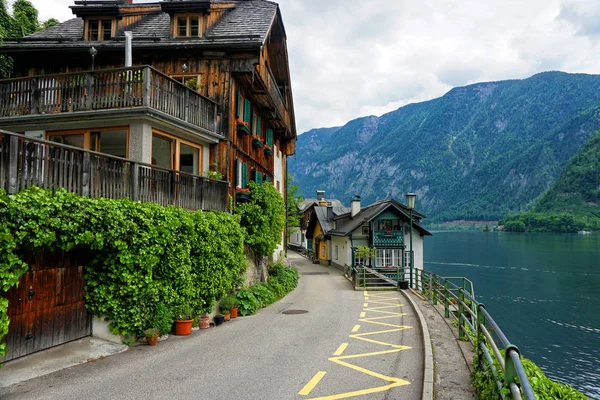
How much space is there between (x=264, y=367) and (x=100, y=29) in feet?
54.8

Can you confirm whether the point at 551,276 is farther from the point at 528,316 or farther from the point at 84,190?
the point at 84,190

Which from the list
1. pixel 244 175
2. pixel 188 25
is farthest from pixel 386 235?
pixel 188 25

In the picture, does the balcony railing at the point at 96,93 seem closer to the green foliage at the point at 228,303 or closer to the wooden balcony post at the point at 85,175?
the wooden balcony post at the point at 85,175

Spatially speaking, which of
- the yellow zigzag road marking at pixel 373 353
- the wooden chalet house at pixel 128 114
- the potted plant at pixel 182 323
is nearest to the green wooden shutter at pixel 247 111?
the wooden chalet house at pixel 128 114

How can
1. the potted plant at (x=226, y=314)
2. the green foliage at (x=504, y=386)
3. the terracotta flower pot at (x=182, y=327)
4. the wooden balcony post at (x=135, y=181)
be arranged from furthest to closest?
the potted plant at (x=226, y=314) → the terracotta flower pot at (x=182, y=327) → the wooden balcony post at (x=135, y=181) → the green foliage at (x=504, y=386)

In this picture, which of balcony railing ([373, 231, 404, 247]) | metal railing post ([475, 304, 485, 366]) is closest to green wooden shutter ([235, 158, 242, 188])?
metal railing post ([475, 304, 485, 366])

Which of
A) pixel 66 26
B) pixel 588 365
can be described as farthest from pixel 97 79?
pixel 588 365

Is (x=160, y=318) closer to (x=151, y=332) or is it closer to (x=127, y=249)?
(x=151, y=332)

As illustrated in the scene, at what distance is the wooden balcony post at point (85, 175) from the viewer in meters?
8.91

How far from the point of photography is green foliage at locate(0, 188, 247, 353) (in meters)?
7.10

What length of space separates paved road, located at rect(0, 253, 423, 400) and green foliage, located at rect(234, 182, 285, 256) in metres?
3.99

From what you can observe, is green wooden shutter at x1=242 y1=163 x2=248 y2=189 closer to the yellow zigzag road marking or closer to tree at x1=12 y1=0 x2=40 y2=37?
the yellow zigzag road marking

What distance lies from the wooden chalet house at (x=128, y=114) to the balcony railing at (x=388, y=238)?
1549cm

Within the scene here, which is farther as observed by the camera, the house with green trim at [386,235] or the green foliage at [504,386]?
the house with green trim at [386,235]
